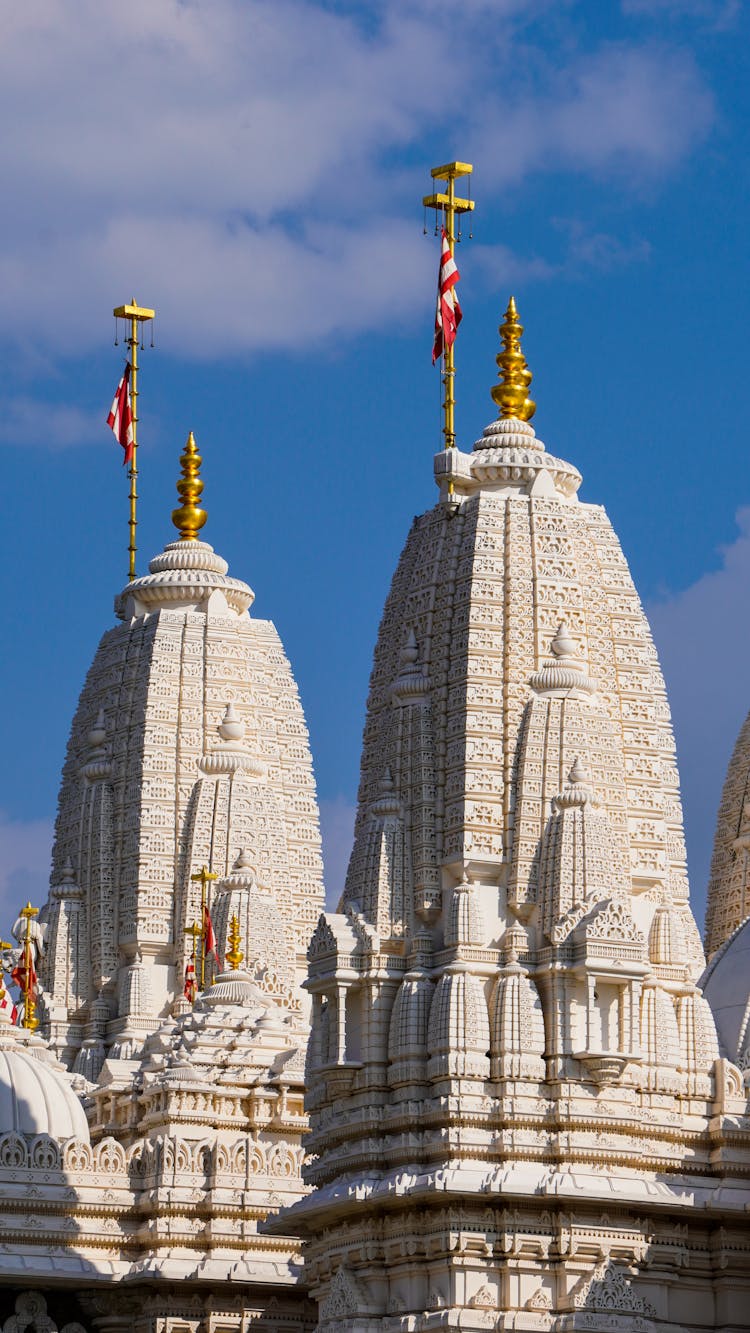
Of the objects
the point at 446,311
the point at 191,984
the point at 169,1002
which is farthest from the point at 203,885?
the point at 446,311

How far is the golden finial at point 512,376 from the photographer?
64250 millimetres

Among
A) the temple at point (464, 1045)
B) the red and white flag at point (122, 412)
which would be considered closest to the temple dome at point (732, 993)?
the temple at point (464, 1045)

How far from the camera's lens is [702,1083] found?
194 ft

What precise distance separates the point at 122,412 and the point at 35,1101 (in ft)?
67.6

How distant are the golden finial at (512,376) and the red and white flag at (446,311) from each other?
1.90 meters

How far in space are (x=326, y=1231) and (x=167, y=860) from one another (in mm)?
16934

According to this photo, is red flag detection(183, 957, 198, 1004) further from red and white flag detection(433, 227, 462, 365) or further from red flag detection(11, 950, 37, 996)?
red and white flag detection(433, 227, 462, 365)

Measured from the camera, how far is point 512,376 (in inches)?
2539

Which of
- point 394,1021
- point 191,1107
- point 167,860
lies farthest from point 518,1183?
point 167,860

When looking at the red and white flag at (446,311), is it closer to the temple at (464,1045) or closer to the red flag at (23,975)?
the temple at (464,1045)

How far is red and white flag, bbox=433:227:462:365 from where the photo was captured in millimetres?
66125

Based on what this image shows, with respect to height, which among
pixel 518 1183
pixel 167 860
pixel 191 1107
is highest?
pixel 167 860

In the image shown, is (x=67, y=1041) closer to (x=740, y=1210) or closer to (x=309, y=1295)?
(x=309, y=1295)

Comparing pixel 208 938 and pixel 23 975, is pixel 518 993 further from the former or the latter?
pixel 23 975
